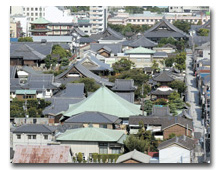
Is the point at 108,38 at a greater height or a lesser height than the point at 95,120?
greater

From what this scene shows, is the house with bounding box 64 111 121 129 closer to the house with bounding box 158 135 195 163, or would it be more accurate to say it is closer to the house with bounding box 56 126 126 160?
the house with bounding box 56 126 126 160

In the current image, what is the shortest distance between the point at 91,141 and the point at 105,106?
290 cm

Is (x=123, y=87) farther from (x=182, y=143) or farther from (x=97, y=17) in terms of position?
(x=97, y=17)

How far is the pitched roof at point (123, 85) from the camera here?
1948 centimetres

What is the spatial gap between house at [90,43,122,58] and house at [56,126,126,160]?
14681 mm

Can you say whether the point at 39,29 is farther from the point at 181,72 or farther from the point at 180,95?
the point at 180,95

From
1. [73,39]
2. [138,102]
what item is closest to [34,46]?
[73,39]

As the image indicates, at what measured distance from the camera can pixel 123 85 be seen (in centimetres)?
1969

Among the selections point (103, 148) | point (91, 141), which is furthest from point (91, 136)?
point (103, 148)

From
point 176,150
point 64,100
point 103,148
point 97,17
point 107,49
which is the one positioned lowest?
point 103,148

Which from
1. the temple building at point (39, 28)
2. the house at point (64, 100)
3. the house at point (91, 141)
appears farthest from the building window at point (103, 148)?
the temple building at point (39, 28)

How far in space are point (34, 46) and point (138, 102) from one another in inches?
459

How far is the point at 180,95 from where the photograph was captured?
20.0 m

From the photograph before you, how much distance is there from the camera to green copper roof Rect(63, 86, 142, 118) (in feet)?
51.7
